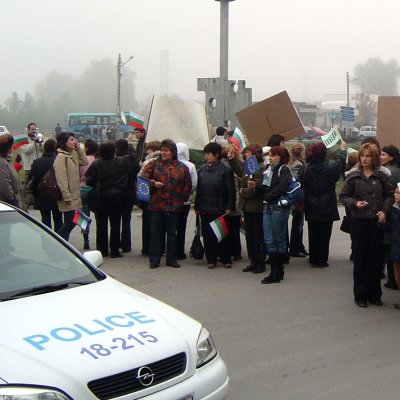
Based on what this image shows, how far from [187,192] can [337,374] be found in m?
4.30

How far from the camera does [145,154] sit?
1029 cm

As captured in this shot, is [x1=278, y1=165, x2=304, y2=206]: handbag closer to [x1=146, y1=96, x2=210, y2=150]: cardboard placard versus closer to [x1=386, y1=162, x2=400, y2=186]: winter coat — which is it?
[x1=386, y1=162, x2=400, y2=186]: winter coat

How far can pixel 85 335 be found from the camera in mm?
3596

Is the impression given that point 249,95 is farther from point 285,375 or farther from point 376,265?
point 285,375

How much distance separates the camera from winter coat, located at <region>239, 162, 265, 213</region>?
27.6 ft

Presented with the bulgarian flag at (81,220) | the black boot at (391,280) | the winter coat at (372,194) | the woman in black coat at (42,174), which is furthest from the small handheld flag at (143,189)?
the black boot at (391,280)

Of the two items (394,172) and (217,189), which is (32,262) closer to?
(217,189)

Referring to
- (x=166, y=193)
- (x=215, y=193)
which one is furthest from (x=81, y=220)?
(x=215, y=193)

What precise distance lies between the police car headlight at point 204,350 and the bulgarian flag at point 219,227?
460cm

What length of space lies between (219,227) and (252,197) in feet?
2.04

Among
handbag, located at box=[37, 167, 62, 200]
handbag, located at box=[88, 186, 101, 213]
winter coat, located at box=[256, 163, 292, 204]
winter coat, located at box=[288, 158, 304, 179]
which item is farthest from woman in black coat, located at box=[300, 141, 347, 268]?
handbag, located at box=[37, 167, 62, 200]

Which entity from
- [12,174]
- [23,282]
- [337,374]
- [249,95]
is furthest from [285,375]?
[249,95]

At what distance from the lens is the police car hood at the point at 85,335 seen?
3.29 meters

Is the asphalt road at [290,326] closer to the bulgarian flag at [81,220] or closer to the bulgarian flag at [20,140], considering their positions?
the bulgarian flag at [81,220]
